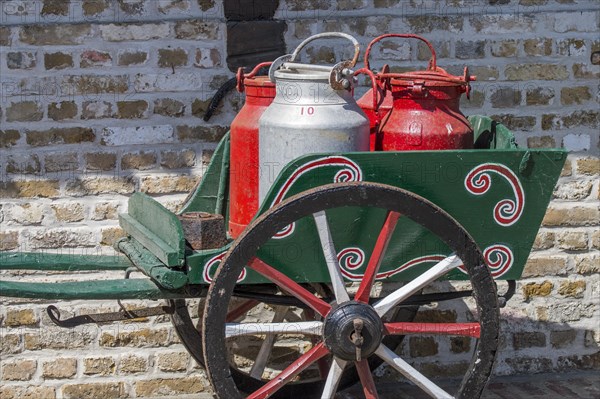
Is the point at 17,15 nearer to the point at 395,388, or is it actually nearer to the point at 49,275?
the point at 49,275

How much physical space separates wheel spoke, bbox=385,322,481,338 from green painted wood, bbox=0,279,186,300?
0.72 metres

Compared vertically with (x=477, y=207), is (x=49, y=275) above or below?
below

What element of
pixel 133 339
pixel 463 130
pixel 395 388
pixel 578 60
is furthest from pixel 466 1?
pixel 133 339

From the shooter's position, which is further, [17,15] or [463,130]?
[17,15]

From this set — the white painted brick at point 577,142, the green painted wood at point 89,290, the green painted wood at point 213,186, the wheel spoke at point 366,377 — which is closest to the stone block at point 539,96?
the white painted brick at point 577,142

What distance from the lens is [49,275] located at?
4457mm

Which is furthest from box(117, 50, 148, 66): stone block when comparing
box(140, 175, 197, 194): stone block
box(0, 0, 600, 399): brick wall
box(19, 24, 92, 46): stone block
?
box(140, 175, 197, 194): stone block

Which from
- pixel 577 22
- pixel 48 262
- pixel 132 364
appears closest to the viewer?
pixel 48 262

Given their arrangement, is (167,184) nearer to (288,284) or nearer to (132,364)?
(132,364)

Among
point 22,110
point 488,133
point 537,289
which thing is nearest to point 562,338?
point 537,289

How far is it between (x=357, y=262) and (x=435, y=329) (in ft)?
1.13

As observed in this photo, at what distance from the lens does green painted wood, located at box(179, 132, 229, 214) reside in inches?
158

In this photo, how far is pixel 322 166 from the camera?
327 cm

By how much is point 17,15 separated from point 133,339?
149 cm
